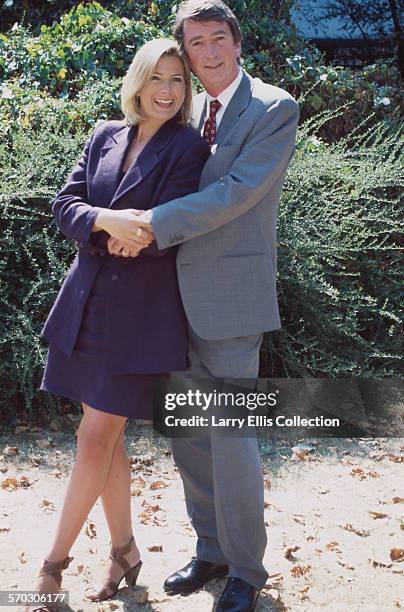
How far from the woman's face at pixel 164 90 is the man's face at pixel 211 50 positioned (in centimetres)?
9

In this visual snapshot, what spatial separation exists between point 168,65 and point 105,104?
281 cm

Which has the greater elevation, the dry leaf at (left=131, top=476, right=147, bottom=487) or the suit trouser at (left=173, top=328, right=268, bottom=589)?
the suit trouser at (left=173, top=328, right=268, bottom=589)

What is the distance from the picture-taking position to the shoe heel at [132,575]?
313cm

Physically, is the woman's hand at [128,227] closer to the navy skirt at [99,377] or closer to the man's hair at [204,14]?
the navy skirt at [99,377]

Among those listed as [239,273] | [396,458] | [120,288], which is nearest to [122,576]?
[120,288]

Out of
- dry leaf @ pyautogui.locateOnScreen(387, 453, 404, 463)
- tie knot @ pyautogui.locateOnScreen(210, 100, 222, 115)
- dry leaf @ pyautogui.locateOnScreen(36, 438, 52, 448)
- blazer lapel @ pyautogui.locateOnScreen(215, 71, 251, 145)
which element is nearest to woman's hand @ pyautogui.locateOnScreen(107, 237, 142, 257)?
blazer lapel @ pyautogui.locateOnScreen(215, 71, 251, 145)

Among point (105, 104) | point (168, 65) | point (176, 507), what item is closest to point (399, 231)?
point (105, 104)

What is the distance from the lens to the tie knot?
3059 millimetres

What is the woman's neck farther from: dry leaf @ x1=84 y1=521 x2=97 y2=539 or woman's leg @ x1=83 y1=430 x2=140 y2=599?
dry leaf @ x1=84 y1=521 x2=97 y2=539

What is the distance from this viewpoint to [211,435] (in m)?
2.98

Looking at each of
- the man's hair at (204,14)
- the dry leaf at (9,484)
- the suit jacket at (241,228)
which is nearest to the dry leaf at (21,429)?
the dry leaf at (9,484)

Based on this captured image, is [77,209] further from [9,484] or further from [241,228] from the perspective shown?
[9,484]

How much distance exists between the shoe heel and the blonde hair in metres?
1.67

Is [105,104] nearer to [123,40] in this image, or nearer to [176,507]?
[123,40]
